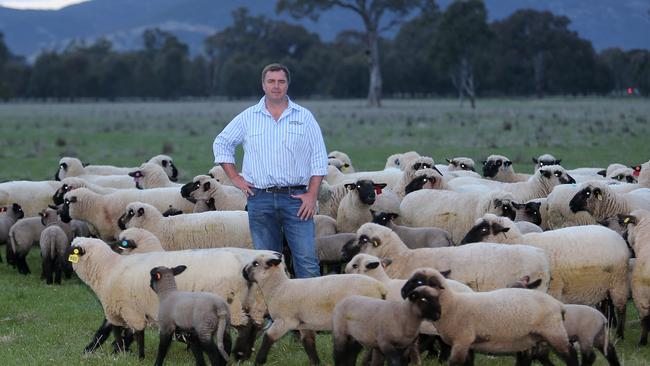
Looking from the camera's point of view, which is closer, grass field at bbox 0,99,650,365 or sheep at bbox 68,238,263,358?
sheep at bbox 68,238,263,358

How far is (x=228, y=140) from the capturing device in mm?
8953

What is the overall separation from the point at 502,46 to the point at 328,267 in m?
87.0

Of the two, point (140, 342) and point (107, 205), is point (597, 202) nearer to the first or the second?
point (140, 342)

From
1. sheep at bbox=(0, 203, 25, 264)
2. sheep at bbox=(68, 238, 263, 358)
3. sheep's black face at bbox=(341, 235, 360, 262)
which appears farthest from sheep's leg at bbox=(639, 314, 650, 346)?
sheep at bbox=(0, 203, 25, 264)

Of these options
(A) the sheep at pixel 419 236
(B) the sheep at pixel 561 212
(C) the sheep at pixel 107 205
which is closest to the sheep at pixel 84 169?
(C) the sheep at pixel 107 205

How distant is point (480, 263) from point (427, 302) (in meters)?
1.74

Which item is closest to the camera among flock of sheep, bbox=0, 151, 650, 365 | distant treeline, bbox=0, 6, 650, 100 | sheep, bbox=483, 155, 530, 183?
flock of sheep, bbox=0, 151, 650, 365

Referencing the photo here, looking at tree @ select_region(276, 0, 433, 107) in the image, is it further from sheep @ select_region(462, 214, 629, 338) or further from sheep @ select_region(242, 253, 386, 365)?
sheep @ select_region(242, 253, 386, 365)

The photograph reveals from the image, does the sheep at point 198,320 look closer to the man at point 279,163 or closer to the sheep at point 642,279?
the man at point 279,163

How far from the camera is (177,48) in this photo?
118938 millimetres

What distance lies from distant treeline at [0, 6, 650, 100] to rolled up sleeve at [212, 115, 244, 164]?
66.5m

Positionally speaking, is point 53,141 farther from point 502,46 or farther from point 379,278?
point 502,46

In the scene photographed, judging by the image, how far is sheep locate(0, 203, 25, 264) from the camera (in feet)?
45.1

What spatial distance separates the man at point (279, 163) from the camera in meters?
8.74
